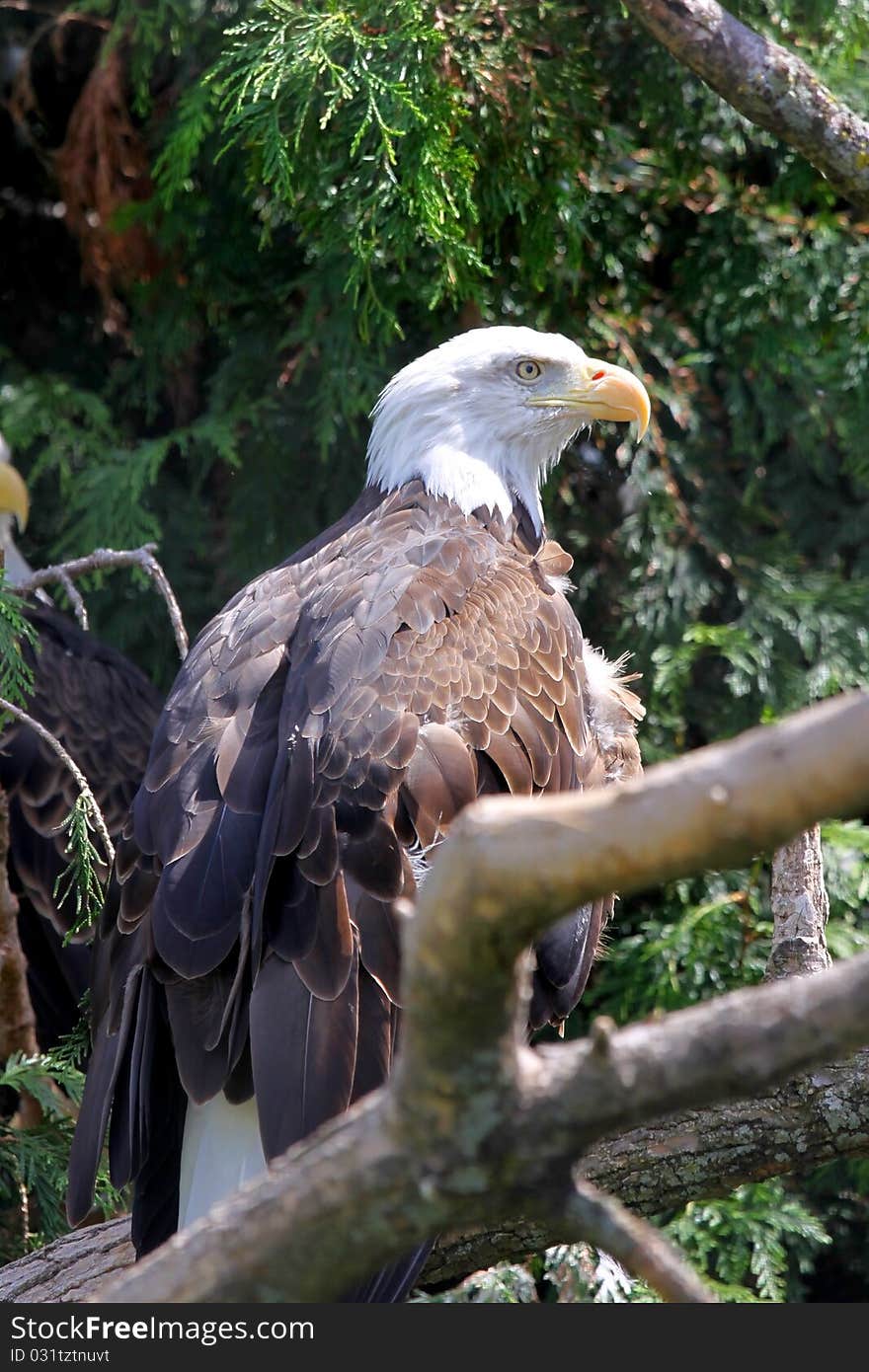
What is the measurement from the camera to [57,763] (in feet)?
13.5

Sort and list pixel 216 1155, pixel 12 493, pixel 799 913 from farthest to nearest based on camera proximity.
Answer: pixel 12 493, pixel 799 913, pixel 216 1155

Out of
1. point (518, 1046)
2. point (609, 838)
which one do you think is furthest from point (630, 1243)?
point (609, 838)

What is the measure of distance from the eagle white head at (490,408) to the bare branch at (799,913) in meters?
1.07

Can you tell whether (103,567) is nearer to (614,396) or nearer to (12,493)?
(614,396)

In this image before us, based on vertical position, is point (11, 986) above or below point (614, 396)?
below

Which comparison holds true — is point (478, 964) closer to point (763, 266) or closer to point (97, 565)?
point (97, 565)

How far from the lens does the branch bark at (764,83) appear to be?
10.2 ft

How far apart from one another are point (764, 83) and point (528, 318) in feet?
3.73

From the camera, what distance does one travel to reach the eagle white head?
348 cm

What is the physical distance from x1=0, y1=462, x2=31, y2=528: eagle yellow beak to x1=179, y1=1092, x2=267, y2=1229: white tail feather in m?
2.22

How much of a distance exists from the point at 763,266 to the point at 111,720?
2.14 m

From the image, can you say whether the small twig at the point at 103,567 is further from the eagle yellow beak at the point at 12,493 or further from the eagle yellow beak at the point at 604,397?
the eagle yellow beak at the point at 12,493

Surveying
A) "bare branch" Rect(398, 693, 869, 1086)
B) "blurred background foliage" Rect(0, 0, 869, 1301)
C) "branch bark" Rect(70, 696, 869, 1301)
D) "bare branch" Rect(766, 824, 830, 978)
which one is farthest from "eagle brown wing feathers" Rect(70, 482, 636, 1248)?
"bare branch" Rect(398, 693, 869, 1086)

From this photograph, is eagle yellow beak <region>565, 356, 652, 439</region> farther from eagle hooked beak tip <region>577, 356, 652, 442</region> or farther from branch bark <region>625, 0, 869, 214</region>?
branch bark <region>625, 0, 869, 214</region>
